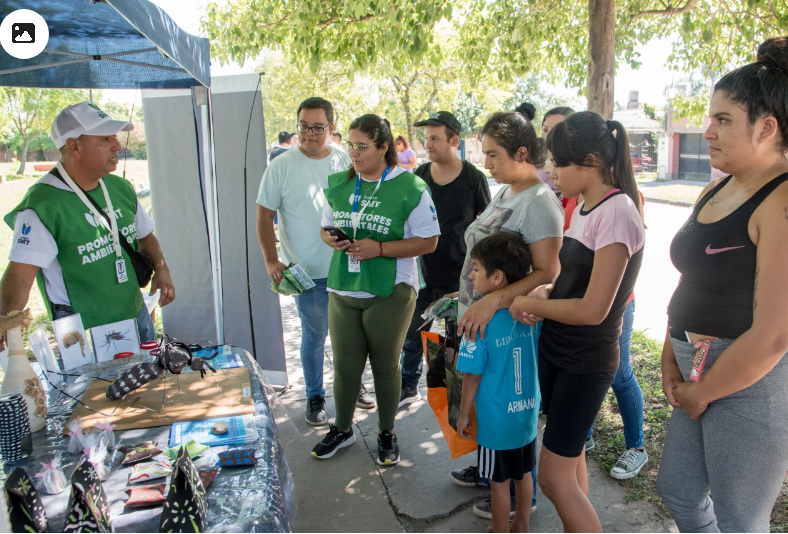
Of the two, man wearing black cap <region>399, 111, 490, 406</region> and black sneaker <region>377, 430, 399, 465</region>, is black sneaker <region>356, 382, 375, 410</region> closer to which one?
black sneaker <region>377, 430, 399, 465</region>

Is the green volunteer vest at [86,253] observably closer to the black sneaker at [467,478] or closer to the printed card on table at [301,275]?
the printed card on table at [301,275]

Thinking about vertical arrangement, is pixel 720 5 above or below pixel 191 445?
above

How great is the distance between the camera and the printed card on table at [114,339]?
8.13 ft

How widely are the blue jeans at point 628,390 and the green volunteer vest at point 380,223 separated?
1254 mm

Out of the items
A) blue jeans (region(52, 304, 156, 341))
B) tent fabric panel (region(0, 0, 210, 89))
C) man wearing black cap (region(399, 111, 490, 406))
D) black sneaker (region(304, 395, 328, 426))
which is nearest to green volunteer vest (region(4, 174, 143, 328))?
blue jeans (region(52, 304, 156, 341))

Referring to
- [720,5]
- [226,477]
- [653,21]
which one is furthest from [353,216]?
[653,21]

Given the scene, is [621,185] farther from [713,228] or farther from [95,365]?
[95,365]

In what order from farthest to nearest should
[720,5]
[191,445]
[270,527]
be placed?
[720,5]
[191,445]
[270,527]

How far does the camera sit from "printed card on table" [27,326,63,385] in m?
2.17

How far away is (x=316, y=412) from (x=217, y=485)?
2.23 metres

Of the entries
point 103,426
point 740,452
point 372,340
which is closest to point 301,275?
point 372,340

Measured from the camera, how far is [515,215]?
2340 millimetres

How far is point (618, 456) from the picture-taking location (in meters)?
3.22

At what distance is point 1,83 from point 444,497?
347cm
